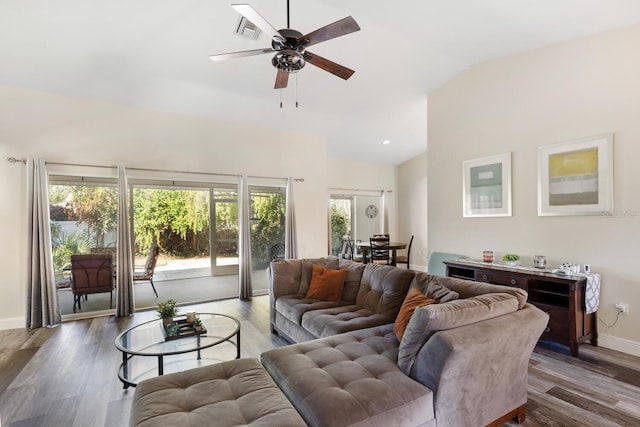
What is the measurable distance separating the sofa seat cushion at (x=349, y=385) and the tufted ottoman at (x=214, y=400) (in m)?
0.09

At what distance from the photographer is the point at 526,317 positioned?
1879 mm

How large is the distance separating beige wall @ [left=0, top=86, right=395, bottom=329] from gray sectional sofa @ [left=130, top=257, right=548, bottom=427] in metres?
3.77

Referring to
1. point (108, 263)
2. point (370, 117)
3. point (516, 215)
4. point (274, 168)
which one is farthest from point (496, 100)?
point (108, 263)

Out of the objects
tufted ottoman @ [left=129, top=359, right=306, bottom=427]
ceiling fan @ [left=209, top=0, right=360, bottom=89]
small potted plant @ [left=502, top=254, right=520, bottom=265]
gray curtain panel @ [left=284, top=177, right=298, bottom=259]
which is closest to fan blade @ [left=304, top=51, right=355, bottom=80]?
ceiling fan @ [left=209, top=0, right=360, bottom=89]

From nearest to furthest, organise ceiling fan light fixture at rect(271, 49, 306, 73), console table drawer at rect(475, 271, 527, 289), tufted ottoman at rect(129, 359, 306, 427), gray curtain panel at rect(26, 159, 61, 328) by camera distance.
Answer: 1. tufted ottoman at rect(129, 359, 306, 427)
2. ceiling fan light fixture at rect(271, 49, 306, 73)
3. console table drawer at rect(475, 271, 527, 289)
4. gray curtain panel at rect(26, 159, 61, 328)

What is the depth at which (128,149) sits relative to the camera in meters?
4.56

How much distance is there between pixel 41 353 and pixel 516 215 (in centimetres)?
560

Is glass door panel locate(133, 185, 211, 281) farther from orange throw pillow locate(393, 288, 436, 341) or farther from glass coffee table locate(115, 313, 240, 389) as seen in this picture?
orange throw pillow locate(393, 288, 436, 341)

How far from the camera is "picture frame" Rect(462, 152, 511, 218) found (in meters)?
4.04

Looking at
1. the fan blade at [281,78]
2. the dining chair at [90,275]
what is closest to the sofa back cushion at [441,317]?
the fan blade at [281,78]

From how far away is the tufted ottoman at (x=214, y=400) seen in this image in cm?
136

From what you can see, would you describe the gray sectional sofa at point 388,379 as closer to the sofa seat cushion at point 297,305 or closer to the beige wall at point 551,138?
the sofa seat cushion at point 297,305

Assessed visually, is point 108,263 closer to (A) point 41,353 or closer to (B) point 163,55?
(A) point 41,353

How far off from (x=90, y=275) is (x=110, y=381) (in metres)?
2.29
